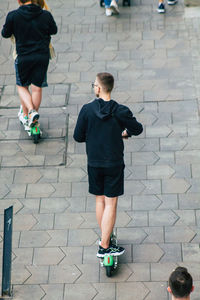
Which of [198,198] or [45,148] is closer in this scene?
[198,198]

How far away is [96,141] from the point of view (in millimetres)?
6164

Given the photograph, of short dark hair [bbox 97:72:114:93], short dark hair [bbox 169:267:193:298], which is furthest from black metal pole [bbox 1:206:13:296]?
short dark hair [bbox 169:267:193:298]

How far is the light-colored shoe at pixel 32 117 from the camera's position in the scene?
8.34 metres

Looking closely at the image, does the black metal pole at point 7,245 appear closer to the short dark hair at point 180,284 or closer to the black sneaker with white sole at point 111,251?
the black sneaker with white sole at point 111,251

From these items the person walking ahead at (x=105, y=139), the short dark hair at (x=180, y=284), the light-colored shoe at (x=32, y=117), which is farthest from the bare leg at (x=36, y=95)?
the short dark hair at (x=180, y=284)

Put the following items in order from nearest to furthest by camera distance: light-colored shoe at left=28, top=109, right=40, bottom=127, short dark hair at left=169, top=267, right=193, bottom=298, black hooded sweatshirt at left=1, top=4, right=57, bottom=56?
Answer: short dark hair at left=169, top=267, right=193, bottom=298 < black hooded sweatshirt at left=1, top=4, right=57, bottom=56 < light-colored shoe at left=28, top=109, right=40, bottom=127

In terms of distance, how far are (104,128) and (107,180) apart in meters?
0.60

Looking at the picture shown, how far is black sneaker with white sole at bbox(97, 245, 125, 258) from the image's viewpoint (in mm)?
6590

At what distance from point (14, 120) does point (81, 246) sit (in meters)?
2.78

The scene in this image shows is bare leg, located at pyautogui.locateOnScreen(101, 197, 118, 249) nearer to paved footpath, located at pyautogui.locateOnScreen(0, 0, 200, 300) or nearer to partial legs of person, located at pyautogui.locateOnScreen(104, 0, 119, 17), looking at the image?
paved footpath, located at pyautogui.locateOnScreen(0, 0, 200, 300)

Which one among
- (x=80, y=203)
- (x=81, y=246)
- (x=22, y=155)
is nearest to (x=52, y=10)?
(x=22, y=155)

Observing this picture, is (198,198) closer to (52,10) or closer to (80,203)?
(80,203)

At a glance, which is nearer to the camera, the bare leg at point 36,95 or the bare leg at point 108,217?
the bare leg at point 108,217

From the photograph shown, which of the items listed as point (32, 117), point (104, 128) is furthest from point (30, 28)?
point (104, 128)
